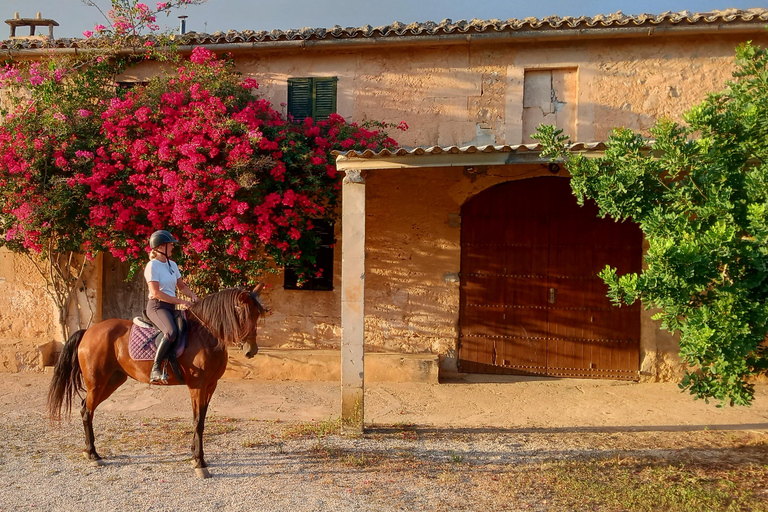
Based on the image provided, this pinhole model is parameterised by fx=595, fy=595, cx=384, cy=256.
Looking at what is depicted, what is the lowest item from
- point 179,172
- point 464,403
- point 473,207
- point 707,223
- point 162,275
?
point 464,403

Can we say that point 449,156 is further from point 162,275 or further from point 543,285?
point 543,285

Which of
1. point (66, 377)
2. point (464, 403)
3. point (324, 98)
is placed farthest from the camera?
point (324, 98)

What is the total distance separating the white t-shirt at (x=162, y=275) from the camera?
16.6ft

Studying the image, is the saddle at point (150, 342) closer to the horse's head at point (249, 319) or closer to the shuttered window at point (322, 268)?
the horse's head at point (249, 319)

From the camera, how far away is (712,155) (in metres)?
4.34

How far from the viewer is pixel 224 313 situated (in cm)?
496

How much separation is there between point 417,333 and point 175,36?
5734mm

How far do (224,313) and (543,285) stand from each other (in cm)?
529

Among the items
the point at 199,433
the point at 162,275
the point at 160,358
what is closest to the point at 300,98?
the point at 162,275

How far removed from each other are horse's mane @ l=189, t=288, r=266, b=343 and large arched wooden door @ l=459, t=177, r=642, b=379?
4635 millimetres

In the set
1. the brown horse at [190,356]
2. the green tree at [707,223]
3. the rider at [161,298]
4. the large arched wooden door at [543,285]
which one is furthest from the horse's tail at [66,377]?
the large arched wooden door at [543,285]

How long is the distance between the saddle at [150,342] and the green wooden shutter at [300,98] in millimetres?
4696

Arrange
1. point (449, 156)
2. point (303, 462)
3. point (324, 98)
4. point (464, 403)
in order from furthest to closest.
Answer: point (324, 98), point (464, 403), point (449, 156), point (303, 462)

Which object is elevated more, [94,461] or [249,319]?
[249,319]
